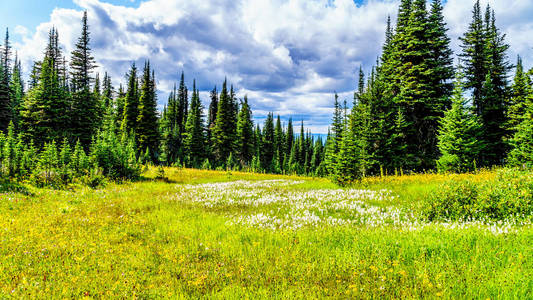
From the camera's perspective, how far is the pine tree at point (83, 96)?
3397 centimetres

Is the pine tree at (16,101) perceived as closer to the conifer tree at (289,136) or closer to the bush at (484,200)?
the bush at (484,200)

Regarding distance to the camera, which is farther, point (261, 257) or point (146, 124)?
point (146, 124)

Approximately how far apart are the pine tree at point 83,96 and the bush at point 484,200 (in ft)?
130

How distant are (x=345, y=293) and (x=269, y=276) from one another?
1347 millimetres

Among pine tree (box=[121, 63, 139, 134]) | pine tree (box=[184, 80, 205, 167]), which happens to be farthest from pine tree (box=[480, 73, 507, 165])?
pine tree (box=[121, 63, 139, 134])

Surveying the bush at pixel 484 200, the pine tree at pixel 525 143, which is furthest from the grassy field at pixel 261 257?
the pine tree at pixel 525 143

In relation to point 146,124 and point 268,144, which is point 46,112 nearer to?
point 146,124

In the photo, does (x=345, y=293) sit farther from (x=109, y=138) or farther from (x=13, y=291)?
(x=109, y=138)

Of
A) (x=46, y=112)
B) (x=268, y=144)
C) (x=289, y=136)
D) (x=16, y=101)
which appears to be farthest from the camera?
(x=289, y=136)

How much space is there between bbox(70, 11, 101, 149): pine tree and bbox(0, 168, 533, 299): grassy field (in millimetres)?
31558

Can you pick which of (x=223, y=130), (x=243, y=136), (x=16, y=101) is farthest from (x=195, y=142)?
(x=16, y=101)

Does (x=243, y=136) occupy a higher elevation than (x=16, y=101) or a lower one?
lower

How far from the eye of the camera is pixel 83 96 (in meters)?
34.5

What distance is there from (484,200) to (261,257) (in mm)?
6770
